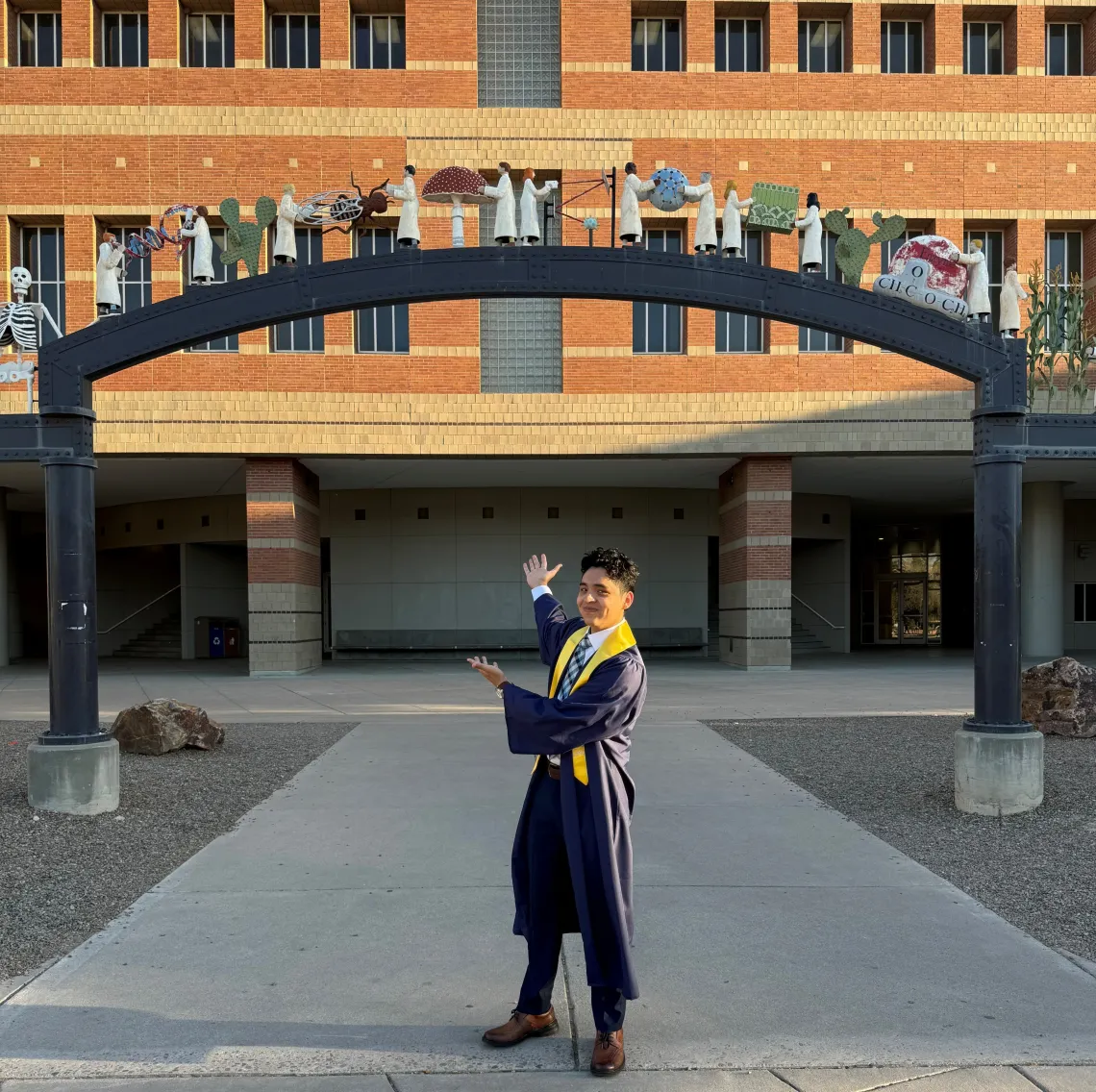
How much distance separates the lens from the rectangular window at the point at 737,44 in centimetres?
2297

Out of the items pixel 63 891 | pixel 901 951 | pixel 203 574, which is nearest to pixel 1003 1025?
pixel 901 951

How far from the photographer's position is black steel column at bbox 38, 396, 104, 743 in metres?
8.03

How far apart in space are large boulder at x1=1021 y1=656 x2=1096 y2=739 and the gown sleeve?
9250mm

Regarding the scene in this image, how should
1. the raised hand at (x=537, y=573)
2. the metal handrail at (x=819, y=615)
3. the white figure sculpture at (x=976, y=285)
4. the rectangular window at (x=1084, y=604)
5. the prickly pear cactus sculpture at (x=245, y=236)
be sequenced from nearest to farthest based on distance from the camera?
the raised hand at (x=537, y=573)
the white figure sculpture at (x=976, y=285)
the prickly pear cactus sculpture at (x=245, y=236)
the metal handrail at (x=819, y=615)
the rectangular window at (x=1084, y=604)

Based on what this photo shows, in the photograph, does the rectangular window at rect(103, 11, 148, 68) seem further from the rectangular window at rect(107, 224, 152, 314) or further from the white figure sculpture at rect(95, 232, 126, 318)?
the white figure sculpture at rect(95, 232, 126, 318)

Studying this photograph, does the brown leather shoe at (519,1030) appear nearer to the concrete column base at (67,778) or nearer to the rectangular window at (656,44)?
the concrete column base at (67,778)

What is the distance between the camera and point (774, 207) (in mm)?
8664

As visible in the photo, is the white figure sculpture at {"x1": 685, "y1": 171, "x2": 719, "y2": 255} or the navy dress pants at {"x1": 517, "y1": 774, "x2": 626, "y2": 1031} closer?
the navy dress pants at {"x1": 517, "y1": 774, "x2": 626, "y2": 1031}

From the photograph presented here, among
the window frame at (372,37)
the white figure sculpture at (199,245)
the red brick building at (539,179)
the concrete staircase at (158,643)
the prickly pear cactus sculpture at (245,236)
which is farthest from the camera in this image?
the concrete staircase at (158,643)

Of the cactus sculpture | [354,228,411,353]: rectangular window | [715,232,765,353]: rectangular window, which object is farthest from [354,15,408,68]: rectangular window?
the cactus sculpture

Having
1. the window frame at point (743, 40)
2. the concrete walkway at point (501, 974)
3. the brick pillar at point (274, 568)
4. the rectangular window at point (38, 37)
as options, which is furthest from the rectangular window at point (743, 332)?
the concrete walkway at point (501, 974)

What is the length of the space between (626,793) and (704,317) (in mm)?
19046

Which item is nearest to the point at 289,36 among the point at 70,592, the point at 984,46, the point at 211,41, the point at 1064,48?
the point at 211,41

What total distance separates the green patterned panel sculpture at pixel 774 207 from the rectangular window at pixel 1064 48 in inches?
726
